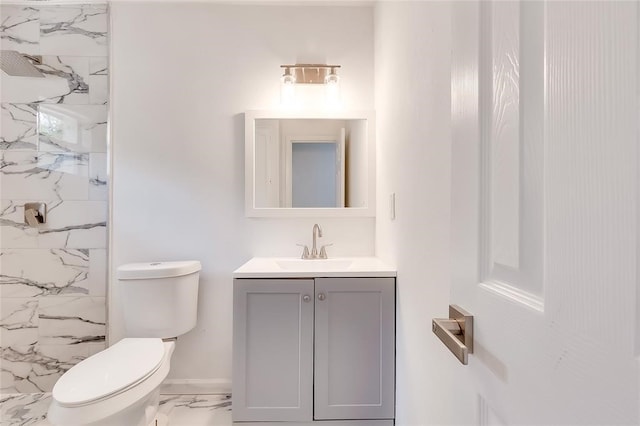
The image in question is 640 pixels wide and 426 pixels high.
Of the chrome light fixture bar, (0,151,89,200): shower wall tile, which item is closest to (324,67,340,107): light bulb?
the chrome light fixture bar

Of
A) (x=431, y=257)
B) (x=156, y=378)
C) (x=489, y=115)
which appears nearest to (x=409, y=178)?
(x=431, y=257)

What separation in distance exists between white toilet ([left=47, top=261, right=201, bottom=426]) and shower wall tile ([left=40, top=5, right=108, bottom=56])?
1.39 m

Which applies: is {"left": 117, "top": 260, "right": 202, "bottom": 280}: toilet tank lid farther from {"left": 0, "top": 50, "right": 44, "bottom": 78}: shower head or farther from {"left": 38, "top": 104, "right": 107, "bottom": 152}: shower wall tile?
{"left": 0, "top": 50, "right": 44, "bottom": 78}: shower head

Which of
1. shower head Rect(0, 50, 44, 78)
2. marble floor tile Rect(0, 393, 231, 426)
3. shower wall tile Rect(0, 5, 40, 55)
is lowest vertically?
marble floor tile Rect(0, 393, 231, 426)

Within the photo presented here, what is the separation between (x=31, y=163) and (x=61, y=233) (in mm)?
456

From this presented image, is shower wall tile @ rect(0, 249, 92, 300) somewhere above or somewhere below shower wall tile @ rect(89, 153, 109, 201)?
below

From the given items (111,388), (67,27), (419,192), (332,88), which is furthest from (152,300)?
(67,27)

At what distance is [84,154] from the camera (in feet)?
6.29


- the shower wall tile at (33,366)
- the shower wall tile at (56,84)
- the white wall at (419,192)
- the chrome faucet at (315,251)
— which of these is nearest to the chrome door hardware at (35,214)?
the shower wall tile at (56,84)

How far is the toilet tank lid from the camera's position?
167 centimetres

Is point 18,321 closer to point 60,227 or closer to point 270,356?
point 60,227

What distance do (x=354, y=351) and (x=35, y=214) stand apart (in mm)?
1994

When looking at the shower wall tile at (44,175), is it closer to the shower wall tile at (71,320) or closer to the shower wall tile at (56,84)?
the shower wall tile at (56,84)

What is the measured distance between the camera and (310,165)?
1.93 m
